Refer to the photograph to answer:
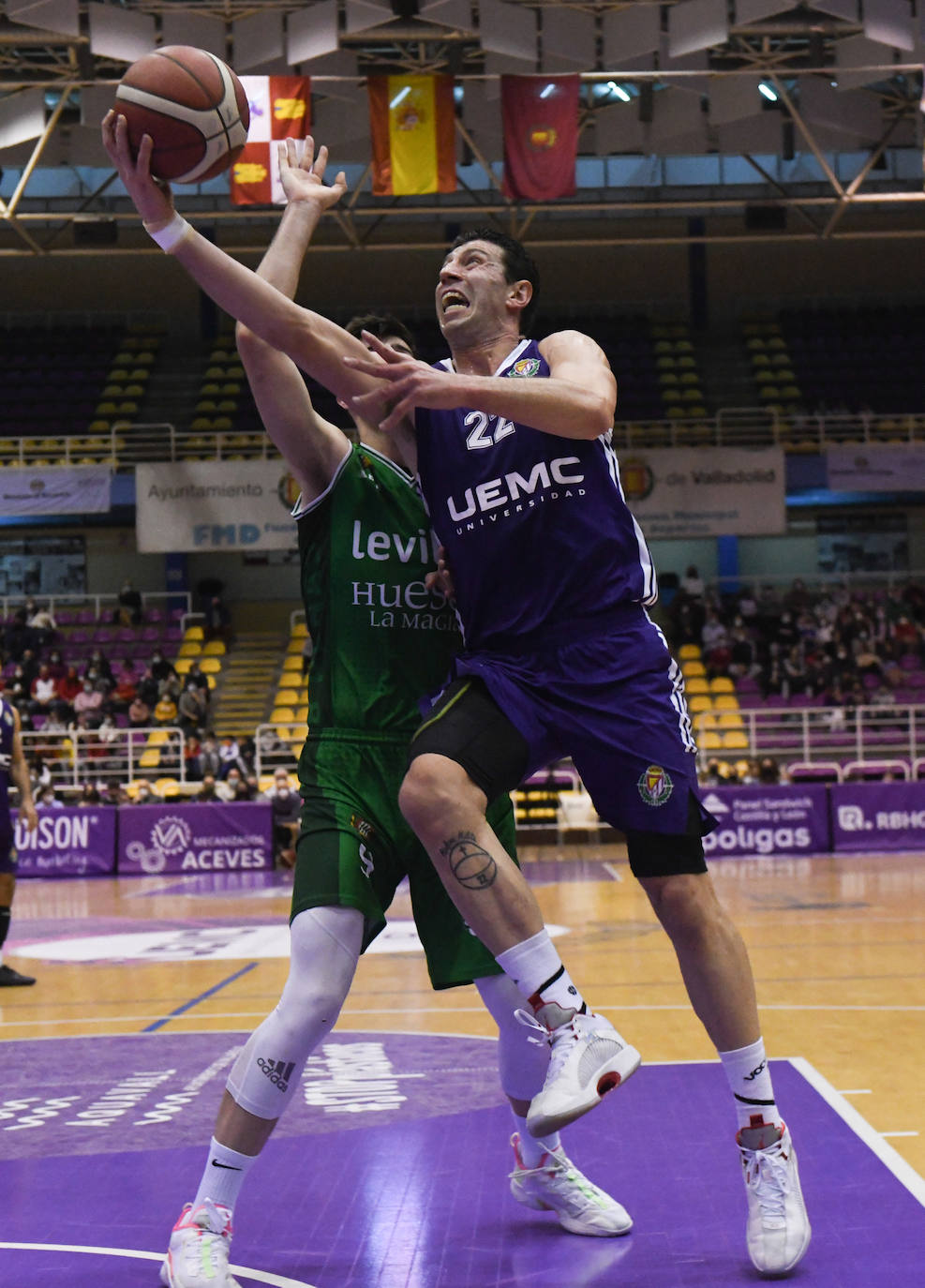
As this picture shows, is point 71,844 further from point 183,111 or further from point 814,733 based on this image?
point 183,111

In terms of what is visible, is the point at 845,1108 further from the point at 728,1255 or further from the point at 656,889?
the point at 656,889

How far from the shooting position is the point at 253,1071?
11.1 feet

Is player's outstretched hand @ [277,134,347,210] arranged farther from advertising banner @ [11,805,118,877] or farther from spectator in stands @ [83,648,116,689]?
spectator in stands @ [83,648,116,689]

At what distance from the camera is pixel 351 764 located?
12.0 ft

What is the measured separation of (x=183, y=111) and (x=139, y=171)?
266mm

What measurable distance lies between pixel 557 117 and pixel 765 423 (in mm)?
11241

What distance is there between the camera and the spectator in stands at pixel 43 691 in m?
22.6

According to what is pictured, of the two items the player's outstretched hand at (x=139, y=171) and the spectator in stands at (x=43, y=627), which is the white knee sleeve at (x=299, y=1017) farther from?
the spectator in stands at (x=43, y=627)

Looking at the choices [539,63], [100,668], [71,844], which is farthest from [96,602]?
[539,63]

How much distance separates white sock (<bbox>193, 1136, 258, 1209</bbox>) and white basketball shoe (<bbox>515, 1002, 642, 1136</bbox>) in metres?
0.83

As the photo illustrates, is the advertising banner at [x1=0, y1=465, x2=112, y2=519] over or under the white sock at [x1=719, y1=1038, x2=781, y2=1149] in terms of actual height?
over

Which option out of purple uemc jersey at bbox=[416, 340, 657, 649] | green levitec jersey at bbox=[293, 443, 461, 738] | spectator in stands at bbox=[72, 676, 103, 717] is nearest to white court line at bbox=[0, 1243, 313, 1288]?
green levitec jersey at bbox=[293, 443, 461, 738]

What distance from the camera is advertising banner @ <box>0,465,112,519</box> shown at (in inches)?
952

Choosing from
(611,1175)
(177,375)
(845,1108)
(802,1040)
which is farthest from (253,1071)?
(177,375)
